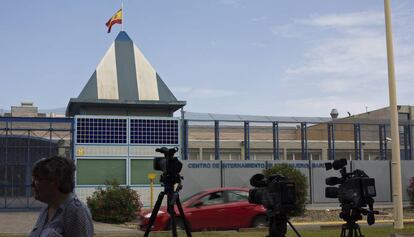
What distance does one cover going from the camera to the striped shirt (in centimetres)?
364

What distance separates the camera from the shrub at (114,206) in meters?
23.2

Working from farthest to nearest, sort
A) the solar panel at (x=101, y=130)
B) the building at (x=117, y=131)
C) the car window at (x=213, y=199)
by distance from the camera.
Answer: the solar panel at (x=101, y=130) → the building at (x=117, y=131) → the car window at (x=213, y=199)

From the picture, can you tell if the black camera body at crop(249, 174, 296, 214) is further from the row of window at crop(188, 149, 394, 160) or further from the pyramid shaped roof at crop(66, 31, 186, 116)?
the row of window at crop(188, 149, 394, 160)

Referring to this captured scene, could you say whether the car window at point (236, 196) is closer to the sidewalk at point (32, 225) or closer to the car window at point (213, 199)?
the car window at point (213, 199)

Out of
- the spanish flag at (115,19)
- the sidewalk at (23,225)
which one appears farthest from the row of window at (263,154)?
the sidewalk at (23,225)

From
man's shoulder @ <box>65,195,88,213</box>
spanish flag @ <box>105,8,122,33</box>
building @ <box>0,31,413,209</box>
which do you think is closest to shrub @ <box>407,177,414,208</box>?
building @ <box>0,31,413,209</box>

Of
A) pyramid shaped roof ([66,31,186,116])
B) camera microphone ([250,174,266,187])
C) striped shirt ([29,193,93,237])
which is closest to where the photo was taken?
striped shirt ([29,193,93,237])

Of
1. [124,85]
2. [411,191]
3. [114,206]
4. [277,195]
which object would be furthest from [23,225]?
[411,191]

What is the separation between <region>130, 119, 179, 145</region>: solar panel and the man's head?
2501cm

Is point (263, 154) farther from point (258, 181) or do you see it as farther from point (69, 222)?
point (69, 222)

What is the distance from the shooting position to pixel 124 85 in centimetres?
3144

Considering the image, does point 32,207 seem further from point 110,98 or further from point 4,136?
point 110,98

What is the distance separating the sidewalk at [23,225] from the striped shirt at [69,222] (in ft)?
47.8

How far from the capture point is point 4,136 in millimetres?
28250
